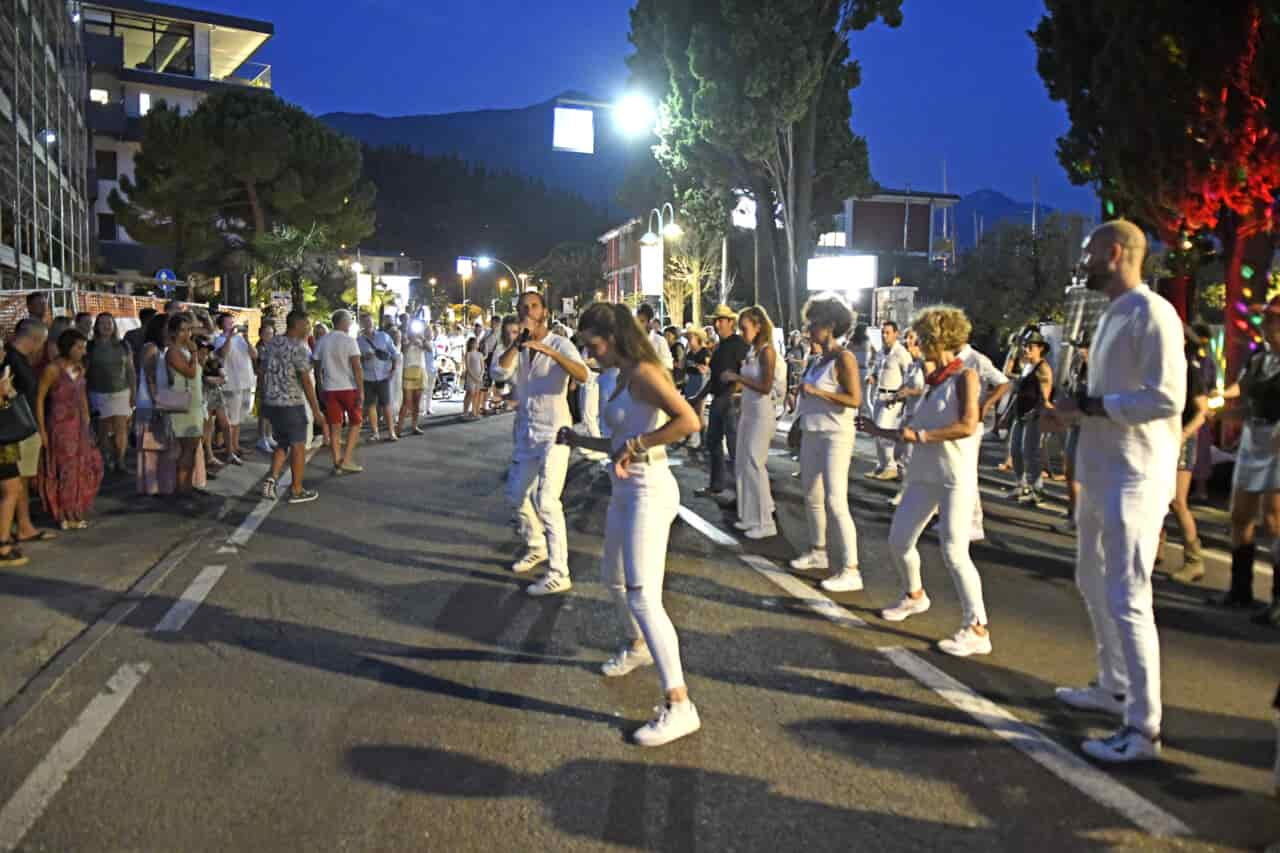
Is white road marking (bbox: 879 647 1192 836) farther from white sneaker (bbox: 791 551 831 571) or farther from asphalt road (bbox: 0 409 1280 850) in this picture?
white sneaker (bbox: 791 551 831 571)

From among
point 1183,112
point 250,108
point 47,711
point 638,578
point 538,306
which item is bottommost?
point 47,711

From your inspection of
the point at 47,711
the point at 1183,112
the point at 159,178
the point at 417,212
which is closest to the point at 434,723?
the point at 47,711

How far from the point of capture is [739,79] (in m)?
28.1

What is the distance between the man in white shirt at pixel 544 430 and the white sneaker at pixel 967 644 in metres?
2.48

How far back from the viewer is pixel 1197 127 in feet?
39.4

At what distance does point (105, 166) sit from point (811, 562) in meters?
55.7

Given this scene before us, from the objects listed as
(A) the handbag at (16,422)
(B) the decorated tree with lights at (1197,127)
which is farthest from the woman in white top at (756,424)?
(B) the decorated tree with lights at (1197,127)

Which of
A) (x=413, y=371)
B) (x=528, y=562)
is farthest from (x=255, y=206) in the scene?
(x=528, y=562)

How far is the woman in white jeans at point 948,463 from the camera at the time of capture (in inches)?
215

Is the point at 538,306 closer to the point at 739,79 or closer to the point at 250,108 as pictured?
the point at 739,79

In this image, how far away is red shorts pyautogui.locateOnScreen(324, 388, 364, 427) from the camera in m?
12.0

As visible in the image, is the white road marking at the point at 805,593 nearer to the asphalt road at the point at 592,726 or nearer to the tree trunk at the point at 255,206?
the asphalt road at the point at 592,726

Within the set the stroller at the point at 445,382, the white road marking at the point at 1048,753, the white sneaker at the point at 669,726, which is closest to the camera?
the white road marking at the point at 1048,753

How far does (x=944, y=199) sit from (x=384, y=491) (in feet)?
173
